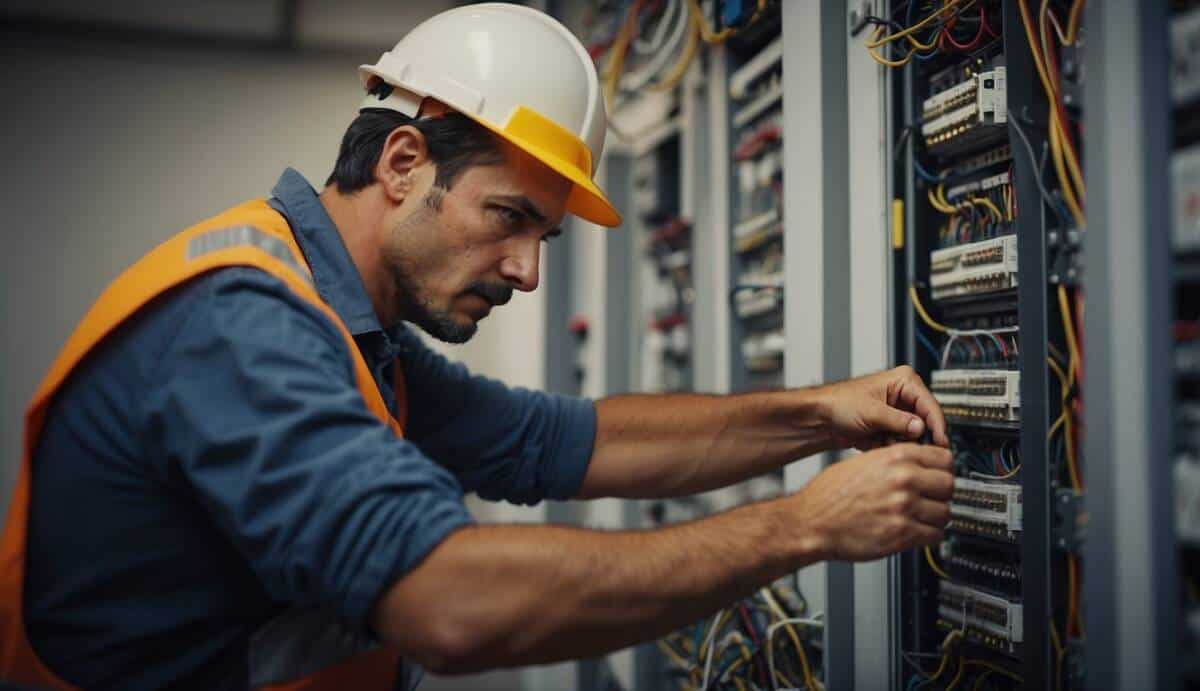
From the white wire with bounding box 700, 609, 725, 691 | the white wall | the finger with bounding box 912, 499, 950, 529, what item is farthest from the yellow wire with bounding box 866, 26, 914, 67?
the white wall

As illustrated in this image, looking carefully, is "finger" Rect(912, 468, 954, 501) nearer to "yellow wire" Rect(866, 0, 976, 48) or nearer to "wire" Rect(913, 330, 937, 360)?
"wire" Rect(913, 330, 937, 360)

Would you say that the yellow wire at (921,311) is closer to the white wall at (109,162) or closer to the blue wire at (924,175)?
the blue wire at (924,175)

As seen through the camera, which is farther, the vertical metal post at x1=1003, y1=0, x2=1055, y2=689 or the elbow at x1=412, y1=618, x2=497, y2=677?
the vertical metal post at x1=1003, y1=0, x2=1055, y2=689

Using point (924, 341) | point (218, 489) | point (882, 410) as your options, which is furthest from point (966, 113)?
point (218, 489)

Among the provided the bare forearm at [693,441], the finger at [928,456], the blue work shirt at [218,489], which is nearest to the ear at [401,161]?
the blue work shirt at [218,489]

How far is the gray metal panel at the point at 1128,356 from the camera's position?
791mm

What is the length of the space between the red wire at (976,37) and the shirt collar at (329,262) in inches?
38.3

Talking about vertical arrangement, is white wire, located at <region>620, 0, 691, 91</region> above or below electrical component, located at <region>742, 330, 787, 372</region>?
above

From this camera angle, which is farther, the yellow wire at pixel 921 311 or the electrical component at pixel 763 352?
the electrical component at pixel 763 352

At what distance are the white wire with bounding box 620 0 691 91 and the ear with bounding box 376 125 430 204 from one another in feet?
3.24

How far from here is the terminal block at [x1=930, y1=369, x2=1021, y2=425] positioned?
47.4 inches

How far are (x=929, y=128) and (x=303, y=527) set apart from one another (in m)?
1.11

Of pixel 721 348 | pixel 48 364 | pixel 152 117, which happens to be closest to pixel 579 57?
pixel 721 348

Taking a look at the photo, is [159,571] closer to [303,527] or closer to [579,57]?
[303,527]
